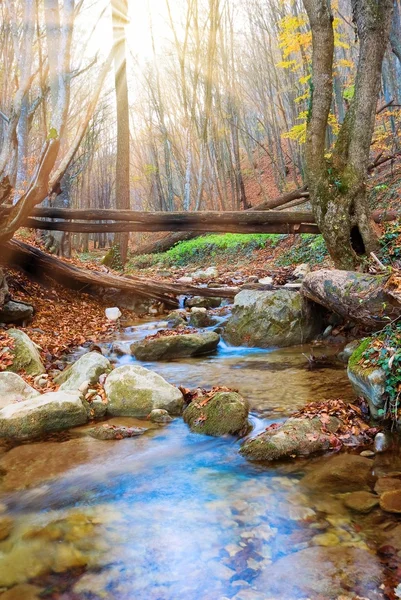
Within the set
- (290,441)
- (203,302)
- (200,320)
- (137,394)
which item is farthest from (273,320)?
(290,441)

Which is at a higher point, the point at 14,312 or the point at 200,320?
the point at 14,312

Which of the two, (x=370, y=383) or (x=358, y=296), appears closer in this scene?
(x=370, y=383)

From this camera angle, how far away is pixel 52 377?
5.80 metres

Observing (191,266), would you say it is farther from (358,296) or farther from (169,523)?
(169,523)

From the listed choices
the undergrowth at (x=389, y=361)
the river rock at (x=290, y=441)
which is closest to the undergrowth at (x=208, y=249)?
the undergrowth at (x=389, y=361)

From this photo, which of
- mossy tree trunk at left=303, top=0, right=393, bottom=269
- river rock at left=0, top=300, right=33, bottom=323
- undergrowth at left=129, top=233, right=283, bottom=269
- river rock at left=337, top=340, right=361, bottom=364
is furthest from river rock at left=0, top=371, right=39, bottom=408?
undergrowth at left=129, top=233, right=283, bottom=269

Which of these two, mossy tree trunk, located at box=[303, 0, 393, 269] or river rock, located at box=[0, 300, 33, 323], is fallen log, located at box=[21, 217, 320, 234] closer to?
river rock, located at box=[0, 300, 33, 323]

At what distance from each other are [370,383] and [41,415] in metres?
3.18

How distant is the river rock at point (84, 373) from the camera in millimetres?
5266

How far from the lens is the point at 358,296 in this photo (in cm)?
522

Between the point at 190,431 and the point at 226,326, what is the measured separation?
12.8 ft

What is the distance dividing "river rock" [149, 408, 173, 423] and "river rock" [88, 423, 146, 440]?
0.24 metres

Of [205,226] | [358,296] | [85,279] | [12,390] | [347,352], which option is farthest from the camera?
[205,226]

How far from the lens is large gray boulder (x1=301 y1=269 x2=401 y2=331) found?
475cm
